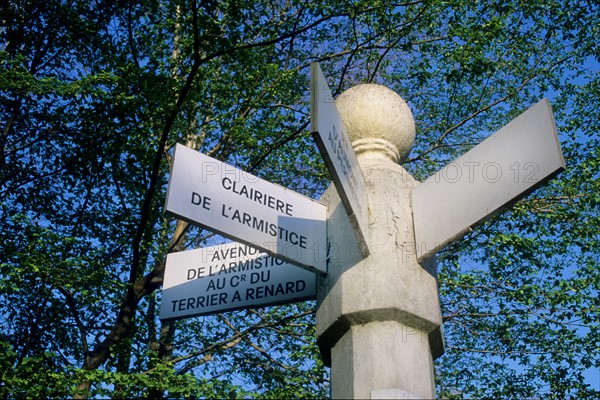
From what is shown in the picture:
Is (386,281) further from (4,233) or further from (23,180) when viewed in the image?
(23,180)

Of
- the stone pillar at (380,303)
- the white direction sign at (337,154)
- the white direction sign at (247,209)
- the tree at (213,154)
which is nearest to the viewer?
the white direction sign at (337,154)

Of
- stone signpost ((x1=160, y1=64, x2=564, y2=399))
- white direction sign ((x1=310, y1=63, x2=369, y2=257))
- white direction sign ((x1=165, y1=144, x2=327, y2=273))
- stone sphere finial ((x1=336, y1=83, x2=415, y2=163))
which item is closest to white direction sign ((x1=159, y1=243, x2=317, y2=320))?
stone signpost ((x1=160, y1=64, x2=564, y2=399))

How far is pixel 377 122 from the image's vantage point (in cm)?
331

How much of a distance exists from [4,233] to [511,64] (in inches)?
312

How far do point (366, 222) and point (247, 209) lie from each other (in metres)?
0.60

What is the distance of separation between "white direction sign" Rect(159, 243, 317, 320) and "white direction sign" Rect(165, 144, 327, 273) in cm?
28

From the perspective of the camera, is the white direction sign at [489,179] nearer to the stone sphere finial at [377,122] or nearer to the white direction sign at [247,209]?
the stone sphere finial at [377,122]

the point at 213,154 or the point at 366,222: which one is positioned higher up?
the point at 213,154

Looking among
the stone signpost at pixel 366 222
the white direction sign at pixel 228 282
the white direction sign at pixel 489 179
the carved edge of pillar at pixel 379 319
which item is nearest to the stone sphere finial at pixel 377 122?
the stone signpost at pixel 366 222

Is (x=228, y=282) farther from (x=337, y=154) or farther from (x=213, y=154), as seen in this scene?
(x=213, y=154)

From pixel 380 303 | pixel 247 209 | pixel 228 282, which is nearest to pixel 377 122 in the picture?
pixel 247 209

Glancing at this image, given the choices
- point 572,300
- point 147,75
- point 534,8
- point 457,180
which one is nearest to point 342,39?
point 534,8

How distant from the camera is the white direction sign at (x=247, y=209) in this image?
9.48 ft

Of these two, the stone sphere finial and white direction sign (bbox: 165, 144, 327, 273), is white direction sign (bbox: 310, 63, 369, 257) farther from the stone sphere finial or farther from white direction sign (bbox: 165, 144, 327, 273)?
the stone sphere finial
